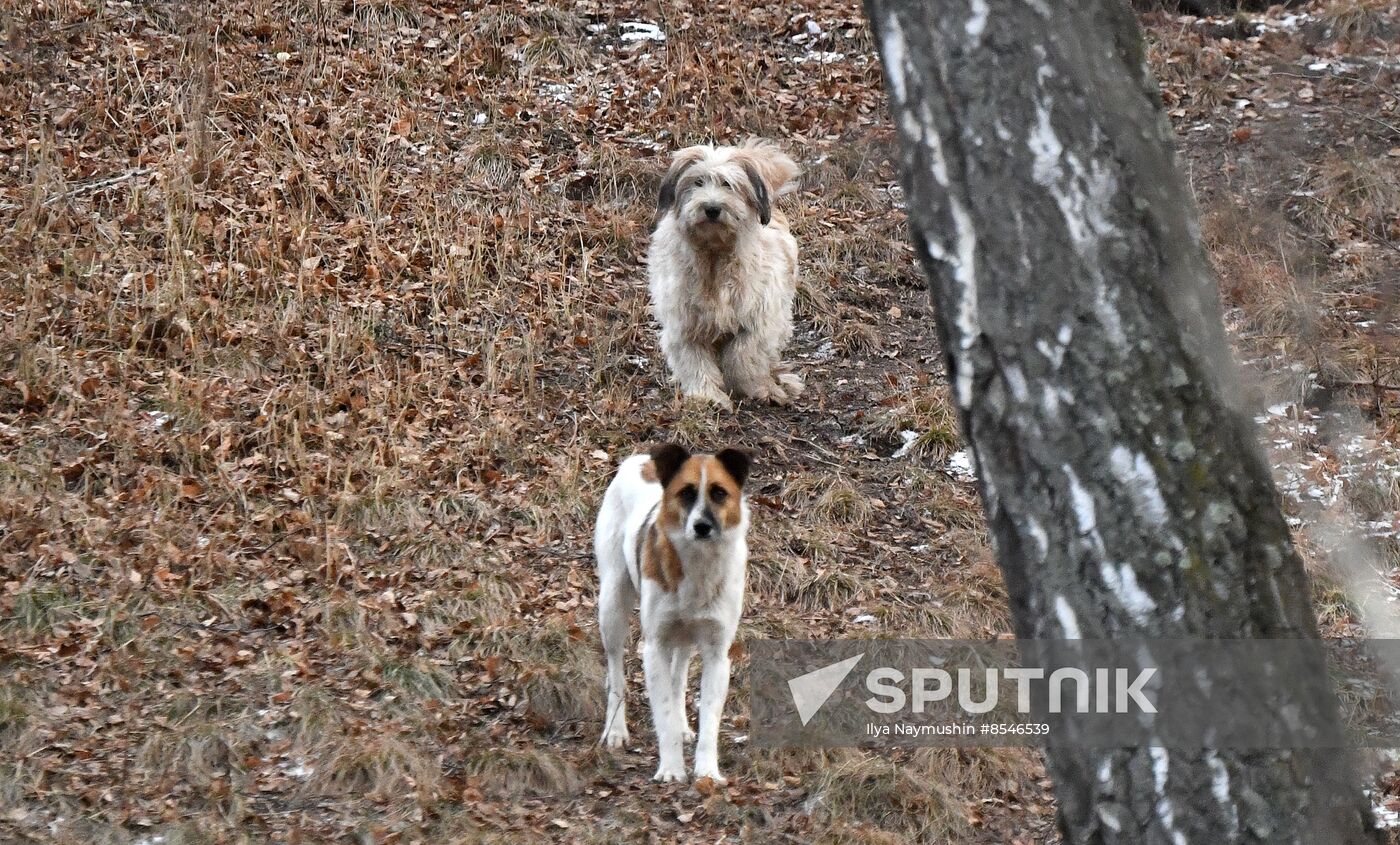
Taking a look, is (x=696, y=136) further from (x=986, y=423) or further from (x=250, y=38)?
(x=986, y=423)

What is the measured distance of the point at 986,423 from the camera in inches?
114

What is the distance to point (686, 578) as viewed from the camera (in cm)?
564

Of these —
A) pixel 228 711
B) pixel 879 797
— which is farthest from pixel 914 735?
pixel 228 711

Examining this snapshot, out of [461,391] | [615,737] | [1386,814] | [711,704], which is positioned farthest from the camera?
[461,391]

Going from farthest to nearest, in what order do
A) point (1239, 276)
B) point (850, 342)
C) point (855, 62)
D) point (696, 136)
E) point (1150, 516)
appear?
point (855, 62) < point (696, 136) < point (850, 342) < point (1239, 276) < point (1150, 516)

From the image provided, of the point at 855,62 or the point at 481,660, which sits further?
the point at 855,62

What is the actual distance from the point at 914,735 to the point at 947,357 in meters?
3.93

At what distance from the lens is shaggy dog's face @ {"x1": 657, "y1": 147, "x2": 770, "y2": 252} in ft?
30.8

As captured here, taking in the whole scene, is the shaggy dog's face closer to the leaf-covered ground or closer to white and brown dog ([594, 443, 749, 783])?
the leaf-covered ground

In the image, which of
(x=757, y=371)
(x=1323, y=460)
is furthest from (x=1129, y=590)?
(x=757, y=371)

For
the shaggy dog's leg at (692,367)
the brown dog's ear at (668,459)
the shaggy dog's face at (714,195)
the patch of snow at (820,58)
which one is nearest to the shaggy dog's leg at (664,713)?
the brown dog's ear at (668,459)

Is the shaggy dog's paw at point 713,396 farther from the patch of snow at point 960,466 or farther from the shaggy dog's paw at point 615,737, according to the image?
the shaggy dog's paw at point 615,737

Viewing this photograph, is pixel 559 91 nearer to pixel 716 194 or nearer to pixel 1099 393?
pixel 716 194

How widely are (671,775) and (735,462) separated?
50.6 inches
